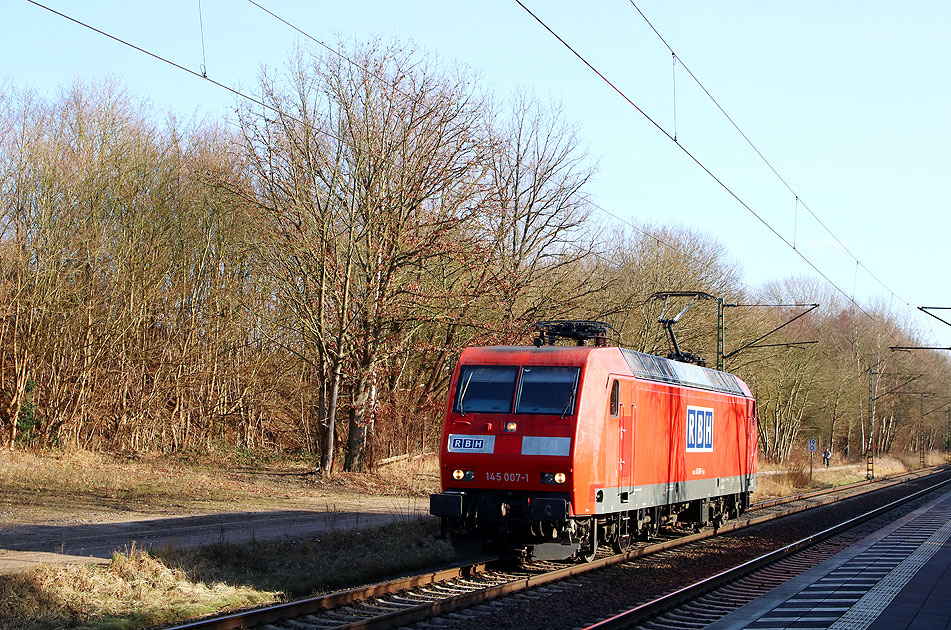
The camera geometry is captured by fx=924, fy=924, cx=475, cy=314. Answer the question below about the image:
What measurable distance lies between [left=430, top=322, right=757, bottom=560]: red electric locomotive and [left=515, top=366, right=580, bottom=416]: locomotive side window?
2 cm

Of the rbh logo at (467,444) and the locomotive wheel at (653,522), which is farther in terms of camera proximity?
the locomotive wheel at (653,522)

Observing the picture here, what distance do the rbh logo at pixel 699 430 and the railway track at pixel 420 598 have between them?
2892 mm

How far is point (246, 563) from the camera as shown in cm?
1267

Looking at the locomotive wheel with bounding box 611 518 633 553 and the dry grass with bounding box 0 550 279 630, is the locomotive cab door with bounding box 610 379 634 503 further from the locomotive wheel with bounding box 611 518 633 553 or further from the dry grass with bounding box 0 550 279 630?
the dry grass with bounding box 0 550 279 630

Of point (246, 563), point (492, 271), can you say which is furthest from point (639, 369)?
point (492, 271)

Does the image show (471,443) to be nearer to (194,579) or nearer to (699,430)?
(194,579)

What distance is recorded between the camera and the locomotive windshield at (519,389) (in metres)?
13.4

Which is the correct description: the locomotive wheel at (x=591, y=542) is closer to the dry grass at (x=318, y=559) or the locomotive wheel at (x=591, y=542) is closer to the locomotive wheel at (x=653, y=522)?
the dry grass at (x=318, y=559)

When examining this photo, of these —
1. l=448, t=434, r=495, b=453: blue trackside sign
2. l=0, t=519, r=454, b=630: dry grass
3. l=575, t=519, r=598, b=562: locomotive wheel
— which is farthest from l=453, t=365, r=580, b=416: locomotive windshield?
l=0, t=519, r=454, b=630: dry grass

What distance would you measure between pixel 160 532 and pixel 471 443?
551 cm

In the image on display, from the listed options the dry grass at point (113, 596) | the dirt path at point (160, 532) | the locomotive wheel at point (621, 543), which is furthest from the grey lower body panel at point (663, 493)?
the dry grass at point (113, 596)

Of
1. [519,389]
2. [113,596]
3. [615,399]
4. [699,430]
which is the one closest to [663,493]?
[699,430]

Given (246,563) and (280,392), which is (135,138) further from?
(246,563)

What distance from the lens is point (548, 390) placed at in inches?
531
